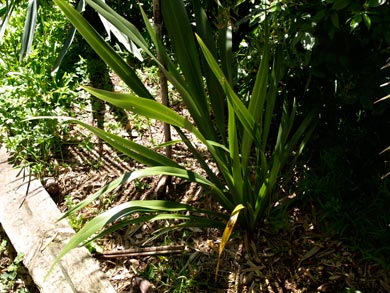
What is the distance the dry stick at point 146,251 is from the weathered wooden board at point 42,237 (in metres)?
0.10

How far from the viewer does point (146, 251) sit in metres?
1.89

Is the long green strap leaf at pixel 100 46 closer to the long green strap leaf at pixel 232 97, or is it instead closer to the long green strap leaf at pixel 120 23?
the long green strap leaf at pixel 120 23

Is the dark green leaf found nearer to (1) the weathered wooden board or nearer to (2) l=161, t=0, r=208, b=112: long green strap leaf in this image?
(2) l=161, t=0, r=208, b=112: long green strap leaf

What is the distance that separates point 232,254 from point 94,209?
0.62 m

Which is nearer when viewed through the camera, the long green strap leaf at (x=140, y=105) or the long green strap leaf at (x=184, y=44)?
the long green strap leaf at (x=140, y=105)

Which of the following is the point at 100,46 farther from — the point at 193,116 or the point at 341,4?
the point at 341,4

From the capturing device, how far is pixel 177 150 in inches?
90.1

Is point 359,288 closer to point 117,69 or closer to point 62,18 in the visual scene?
point 117,69

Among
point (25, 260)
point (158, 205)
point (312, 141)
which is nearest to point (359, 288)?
point (312, 141)

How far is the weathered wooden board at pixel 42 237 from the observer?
1733 millimetres

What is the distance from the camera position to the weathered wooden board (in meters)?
1.73

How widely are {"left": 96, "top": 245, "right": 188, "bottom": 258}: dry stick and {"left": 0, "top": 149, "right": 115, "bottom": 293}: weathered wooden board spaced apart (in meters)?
0.10

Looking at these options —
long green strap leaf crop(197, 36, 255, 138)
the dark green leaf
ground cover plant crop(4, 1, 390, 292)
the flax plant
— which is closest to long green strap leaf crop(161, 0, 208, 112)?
the flax plant

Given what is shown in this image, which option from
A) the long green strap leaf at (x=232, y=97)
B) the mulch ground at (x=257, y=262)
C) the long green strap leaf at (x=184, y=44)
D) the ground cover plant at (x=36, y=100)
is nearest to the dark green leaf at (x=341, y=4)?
the long green strap leaf at (x=232, y=97)
